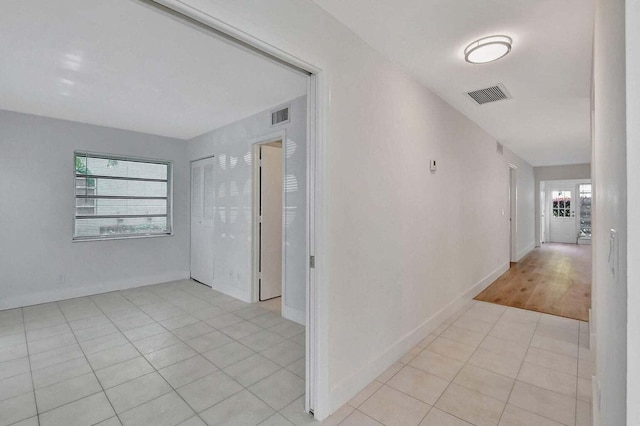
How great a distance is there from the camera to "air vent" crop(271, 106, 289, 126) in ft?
12.1

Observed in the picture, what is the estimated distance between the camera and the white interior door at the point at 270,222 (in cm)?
431

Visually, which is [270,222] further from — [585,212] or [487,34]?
[585,212]

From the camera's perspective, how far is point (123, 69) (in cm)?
278

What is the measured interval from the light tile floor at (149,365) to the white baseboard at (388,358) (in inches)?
12.1

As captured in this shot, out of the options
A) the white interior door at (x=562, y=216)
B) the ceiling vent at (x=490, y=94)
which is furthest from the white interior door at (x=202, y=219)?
the white interior door at (x=562, y=216)

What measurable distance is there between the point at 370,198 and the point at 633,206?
5.84 feet

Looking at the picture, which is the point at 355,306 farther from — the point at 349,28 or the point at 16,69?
the point at 16,69

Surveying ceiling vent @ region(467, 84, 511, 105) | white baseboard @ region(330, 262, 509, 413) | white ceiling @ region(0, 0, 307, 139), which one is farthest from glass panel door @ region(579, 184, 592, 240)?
white ceiling @ region(0, 0, 307, 139)

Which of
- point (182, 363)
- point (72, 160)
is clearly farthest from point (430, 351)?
point (72, 160)

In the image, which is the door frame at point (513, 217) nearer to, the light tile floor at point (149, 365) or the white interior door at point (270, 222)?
the white interior door at point (270, 222)

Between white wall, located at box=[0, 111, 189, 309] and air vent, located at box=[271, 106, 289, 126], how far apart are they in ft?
9.03

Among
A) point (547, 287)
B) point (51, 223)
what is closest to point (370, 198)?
point (547, 287)

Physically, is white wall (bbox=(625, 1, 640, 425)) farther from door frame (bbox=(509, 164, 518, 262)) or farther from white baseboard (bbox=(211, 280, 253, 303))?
door frame (bbox=(509, 164, 518, 262))

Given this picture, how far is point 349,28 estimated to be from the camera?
2125mm
